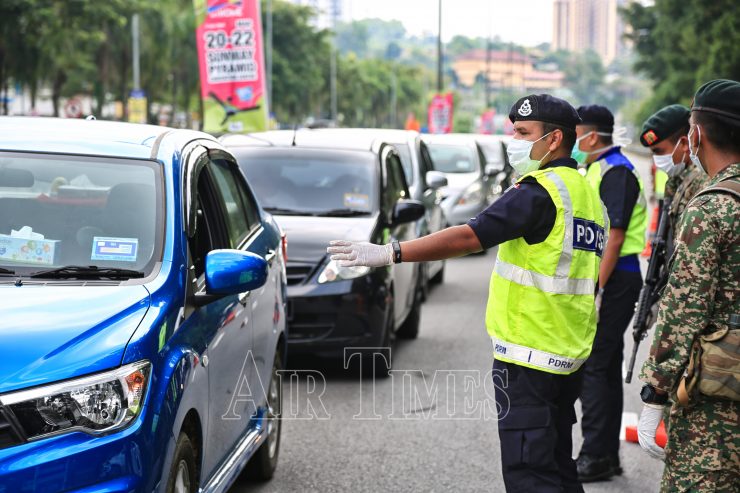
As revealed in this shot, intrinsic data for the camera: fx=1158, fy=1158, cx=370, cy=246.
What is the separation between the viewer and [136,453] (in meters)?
3.50

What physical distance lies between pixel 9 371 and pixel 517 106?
2125mm

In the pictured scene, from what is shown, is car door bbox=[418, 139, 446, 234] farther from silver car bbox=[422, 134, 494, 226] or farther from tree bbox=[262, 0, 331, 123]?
tree bbox=[262, 0, 331, 123]

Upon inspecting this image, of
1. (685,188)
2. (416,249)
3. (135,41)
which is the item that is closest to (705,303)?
(416,249)

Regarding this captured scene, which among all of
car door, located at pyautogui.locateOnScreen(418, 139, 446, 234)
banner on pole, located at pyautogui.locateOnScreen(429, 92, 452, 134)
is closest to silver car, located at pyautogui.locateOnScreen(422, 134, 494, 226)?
car door, located at pyautogui.locateOnScreen(418, 139, 446, 234)

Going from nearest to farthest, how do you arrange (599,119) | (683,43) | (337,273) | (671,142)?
(671,142) < (599,119) < (337,273) < (683,43)

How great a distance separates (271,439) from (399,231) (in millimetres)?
4088

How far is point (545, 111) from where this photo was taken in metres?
4.36

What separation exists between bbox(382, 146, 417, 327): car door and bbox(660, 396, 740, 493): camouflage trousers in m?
5.29

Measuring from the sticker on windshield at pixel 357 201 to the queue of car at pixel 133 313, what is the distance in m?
2.69

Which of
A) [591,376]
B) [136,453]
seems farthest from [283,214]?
[136,453]

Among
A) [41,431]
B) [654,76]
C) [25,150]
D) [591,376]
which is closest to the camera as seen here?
[41,431]

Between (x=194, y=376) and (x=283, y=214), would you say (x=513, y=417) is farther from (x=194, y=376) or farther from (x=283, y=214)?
(x=283, y=214)

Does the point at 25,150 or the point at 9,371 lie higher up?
the point at 25,150

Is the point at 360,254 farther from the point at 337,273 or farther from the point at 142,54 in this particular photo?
the point at 142,54
